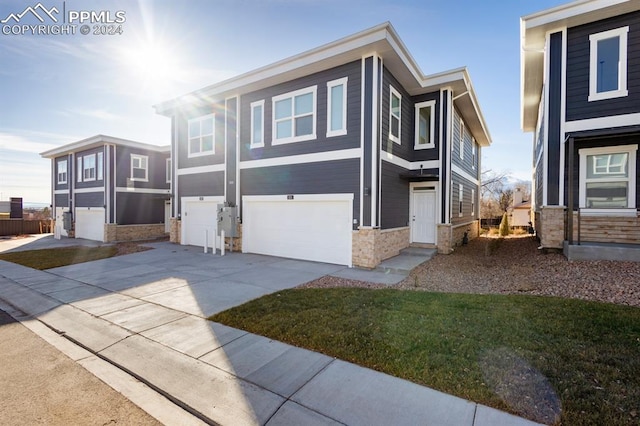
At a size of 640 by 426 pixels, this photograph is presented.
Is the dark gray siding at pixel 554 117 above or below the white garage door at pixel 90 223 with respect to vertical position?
above

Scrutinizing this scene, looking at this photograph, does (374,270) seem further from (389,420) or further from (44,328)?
(44,328)

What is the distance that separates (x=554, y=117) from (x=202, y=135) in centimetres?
1317

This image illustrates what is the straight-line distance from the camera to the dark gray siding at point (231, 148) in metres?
12.5

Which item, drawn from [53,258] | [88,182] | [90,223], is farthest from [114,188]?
[53,258]

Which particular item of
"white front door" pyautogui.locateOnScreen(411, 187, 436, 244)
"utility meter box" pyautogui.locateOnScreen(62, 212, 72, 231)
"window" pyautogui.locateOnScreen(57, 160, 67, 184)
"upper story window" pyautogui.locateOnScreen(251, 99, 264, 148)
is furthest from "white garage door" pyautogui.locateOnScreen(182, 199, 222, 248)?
"window" pyautogui.locateOnScreen(57, 160, 67, 184)

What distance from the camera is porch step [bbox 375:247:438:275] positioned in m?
8.62

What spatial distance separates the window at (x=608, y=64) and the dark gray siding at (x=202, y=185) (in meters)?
12.8

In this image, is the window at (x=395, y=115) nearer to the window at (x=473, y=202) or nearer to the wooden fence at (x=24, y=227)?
the window at (x=473, y=202)

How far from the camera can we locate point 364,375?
3.29 metres

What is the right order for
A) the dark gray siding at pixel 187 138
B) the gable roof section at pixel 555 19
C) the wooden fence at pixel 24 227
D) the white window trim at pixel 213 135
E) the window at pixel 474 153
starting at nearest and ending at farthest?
1. the gable roof section at pixel 555 19
2. the dark gray siding at pixel 187 138
3. the white window trim at pixel 213 135
4. the window at pixel 474 153
5. the wooden fence at pixel 24 227

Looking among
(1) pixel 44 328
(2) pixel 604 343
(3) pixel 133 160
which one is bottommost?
(1) pixel 44 328

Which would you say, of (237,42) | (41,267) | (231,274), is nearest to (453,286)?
(231,274)

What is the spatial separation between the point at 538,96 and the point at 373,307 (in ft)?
47.2

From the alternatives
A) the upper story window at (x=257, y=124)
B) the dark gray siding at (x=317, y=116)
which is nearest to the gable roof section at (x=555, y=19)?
the dark gray siding at (x=317, y=116)
